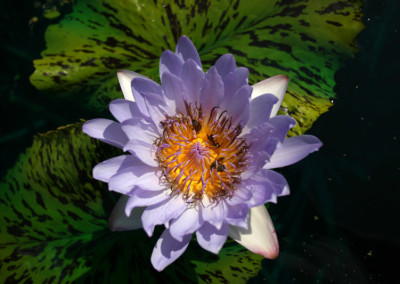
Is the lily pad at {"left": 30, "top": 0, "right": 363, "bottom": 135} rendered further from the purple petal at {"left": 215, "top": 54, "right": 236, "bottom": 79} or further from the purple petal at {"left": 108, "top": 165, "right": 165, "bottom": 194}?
the purple petal at {"left": 108, "top": 165, "right": 165, "bottom": 194}

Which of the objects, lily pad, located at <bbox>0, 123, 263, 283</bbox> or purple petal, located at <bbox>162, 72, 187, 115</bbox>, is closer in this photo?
purple petal, located at <bbox>162, 72, 187, 115</bbox>

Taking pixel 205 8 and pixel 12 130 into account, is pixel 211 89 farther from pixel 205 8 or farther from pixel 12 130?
pixel 12 130

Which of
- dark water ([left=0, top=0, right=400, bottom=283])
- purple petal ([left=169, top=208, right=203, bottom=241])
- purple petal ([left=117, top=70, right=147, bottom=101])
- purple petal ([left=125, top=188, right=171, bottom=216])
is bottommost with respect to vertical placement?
dark water ([left=0, top=0, right=400, bottom=283])

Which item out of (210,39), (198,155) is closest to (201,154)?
(198,155)

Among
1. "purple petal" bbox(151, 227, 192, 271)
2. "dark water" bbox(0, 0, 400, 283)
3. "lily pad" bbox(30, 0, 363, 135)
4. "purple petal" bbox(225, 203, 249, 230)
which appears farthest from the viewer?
"dark water" bbox(0, 0, 400, 283)

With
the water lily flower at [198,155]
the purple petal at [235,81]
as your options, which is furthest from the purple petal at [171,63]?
the purple petal at [235,81]

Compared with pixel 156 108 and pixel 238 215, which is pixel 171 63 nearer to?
pixel 156 108

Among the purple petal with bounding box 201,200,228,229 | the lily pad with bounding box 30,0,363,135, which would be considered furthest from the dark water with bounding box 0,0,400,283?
the purple petal with bounding box 201,200,228,229

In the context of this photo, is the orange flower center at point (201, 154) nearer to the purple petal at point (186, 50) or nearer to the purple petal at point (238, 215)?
the purple petal at point (238, 215)
